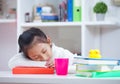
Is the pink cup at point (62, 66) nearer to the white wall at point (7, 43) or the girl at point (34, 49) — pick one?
the girl at point (34, 49)

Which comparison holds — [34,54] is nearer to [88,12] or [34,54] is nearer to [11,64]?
[11,64]

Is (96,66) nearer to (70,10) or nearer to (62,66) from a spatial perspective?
(62,66)

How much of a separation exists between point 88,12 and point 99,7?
115 mm

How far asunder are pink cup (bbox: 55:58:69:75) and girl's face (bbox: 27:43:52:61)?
743 millimetres

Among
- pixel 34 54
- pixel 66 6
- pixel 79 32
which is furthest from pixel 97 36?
pixel 34 54

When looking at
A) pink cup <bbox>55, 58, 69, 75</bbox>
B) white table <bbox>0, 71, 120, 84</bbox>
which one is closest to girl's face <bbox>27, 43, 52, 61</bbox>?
pink cup <bbox>55, 58, 69, 75</bbox>

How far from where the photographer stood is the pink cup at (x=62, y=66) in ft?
3.04

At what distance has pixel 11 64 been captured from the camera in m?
1.69

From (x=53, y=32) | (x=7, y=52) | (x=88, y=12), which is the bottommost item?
(x=7, y=52)

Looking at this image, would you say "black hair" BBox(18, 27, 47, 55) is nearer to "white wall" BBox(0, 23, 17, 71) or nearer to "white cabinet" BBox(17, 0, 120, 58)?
"white cabinet" BBox(17, 0, 120, 58)

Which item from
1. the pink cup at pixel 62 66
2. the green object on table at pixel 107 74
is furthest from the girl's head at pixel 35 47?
the green object on table at pixel 107 74

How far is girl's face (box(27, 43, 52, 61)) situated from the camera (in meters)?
1.71

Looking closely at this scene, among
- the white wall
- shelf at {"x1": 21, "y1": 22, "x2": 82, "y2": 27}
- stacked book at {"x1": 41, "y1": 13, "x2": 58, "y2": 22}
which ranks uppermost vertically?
stacked book at {"x1": 41, "y1": 13, "x2": 58, "y2": 22}

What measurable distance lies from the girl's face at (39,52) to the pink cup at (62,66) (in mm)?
743
